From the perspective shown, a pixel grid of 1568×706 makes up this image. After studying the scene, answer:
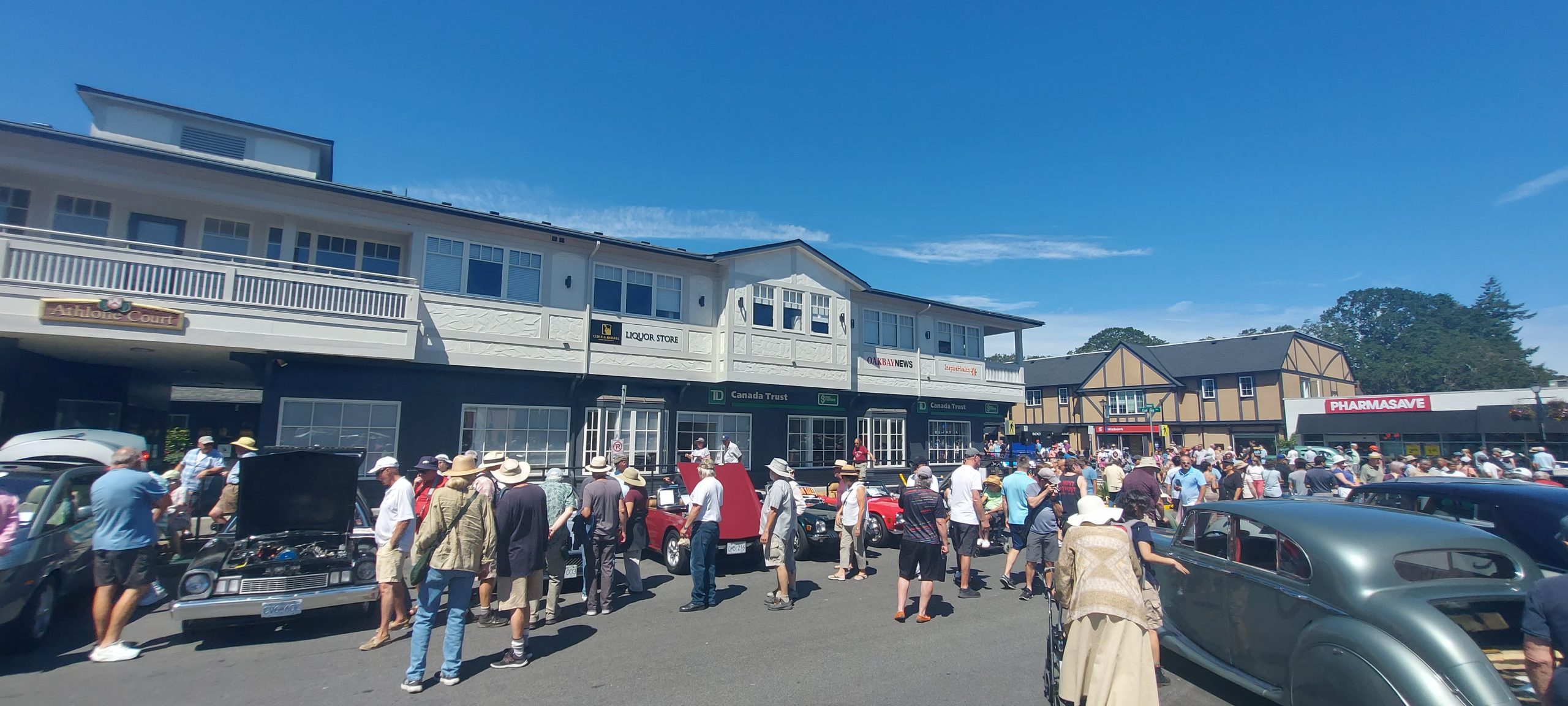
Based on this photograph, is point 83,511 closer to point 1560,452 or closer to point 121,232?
point 121,232

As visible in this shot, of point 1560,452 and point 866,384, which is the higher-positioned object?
point 866,384

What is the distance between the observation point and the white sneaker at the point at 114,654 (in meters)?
5.98

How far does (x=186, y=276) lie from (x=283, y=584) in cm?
835

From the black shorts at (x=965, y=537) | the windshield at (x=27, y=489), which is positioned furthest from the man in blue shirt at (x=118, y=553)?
the black shorts at (x=965, y=537)

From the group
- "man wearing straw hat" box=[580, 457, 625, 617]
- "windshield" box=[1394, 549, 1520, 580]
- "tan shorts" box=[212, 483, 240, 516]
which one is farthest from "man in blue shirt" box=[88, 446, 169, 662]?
"windshield" box=[1394, 549, 1520, 580]

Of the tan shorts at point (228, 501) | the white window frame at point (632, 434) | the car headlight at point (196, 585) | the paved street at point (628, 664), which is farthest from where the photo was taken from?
the white window frame at point (632, 434)

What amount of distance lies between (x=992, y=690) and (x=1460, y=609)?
3.05m

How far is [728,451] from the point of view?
17234 millimetres

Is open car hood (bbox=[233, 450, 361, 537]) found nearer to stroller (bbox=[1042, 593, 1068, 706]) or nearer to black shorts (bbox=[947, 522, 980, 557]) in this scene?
black shorts (bbox=[947, 522, 980, 557])

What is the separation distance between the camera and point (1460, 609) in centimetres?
429

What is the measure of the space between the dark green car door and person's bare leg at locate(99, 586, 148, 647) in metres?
9.12

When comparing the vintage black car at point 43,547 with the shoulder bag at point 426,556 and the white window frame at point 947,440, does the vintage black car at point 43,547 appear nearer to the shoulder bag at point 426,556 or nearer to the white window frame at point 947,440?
the shoulder bag at point 426,556

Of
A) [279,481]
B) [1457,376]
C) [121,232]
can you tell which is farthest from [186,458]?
[1457,376]

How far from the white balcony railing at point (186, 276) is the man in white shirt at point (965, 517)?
35.7 ft
